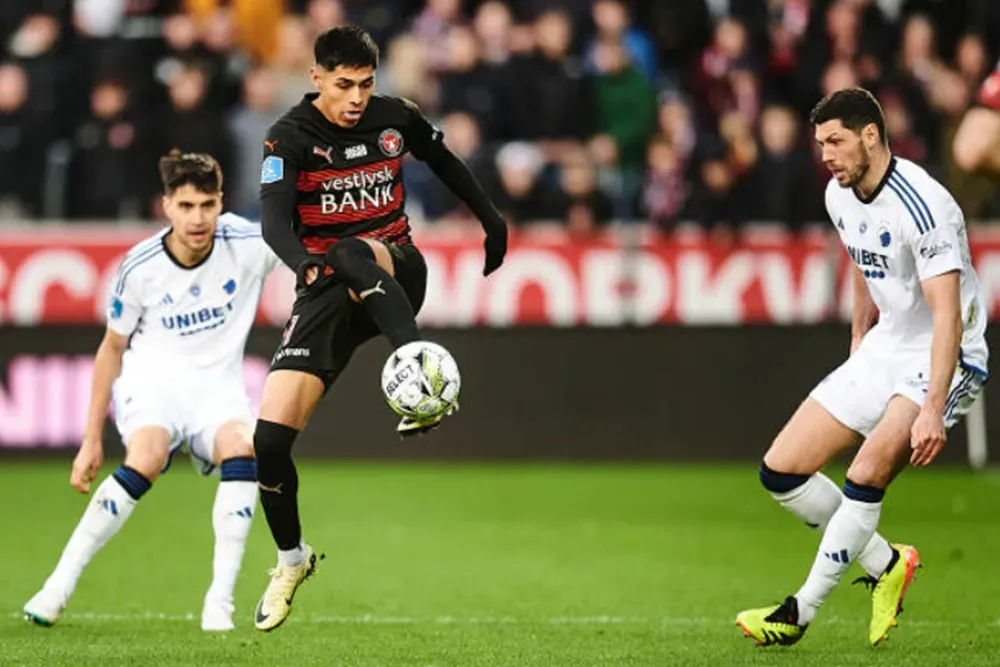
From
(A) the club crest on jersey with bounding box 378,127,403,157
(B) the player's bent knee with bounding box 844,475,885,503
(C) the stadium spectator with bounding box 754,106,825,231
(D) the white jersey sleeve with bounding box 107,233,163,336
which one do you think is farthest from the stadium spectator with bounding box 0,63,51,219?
(B) the player's bent knee with bounding box 844,475,885,503

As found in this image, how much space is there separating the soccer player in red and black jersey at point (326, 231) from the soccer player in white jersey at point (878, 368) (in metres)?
1.72

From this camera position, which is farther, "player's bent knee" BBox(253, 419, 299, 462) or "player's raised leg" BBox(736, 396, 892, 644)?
"player's raised leg" BBox(736, 396, 892, 644)

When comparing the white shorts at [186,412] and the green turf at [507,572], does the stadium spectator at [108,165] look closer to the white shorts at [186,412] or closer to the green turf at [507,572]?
the green turf at [507,572]

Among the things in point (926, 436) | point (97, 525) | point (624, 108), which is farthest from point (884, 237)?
point (624, 108)

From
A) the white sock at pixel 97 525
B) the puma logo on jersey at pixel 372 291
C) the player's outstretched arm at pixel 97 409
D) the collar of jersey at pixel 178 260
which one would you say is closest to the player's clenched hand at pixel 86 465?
the player's outstretched arm at pixel 97 409

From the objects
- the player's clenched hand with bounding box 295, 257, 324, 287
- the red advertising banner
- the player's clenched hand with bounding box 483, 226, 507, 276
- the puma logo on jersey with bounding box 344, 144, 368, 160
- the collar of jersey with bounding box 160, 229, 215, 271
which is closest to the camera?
the player's clenched hand with bounding box 295, 257, 324, 287

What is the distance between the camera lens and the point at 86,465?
27.9 feet

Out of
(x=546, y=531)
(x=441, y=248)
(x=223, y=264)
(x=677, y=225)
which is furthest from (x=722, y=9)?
(x=223, y=264)

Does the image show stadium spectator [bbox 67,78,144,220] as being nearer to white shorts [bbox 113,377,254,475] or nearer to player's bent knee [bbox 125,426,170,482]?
white shorts [bbox 113,377,254,475]

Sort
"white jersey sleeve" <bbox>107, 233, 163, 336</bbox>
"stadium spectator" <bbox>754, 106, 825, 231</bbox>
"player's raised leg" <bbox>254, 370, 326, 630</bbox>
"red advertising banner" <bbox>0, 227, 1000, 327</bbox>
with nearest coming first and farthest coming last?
1. "player's raised leg" <bbox>254, 370, 326, 630</bbox>
2. "white jersey sleeve" <bbox>107, 233, 163, 336</bbox>
3. "red advertising banner" <bbox>0, 227, 1000, 327</bbox>
4. "stadium spectator" <bbox>754, 106, 825, 231</bbox>

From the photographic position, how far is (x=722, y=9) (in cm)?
1839

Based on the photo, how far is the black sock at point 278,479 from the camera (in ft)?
25.3

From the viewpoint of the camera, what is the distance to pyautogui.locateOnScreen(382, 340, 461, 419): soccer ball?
702 centimetres

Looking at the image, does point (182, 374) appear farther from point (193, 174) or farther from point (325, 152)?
point (325, 152)
